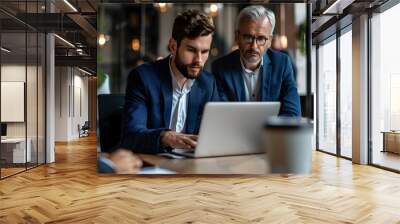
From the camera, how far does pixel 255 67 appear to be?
255 cm

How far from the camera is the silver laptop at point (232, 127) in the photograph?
88.5 inches

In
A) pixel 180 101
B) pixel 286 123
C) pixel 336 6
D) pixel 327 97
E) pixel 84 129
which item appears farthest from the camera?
pixel 84 129

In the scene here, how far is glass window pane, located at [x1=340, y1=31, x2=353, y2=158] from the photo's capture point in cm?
841

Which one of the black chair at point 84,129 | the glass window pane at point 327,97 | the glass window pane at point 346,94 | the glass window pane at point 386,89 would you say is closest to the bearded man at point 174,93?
the glass window pane at point 386,89

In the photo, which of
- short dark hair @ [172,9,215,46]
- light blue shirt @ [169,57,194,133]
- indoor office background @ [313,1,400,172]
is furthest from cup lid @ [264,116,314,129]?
indoor office background @ [313,1,400,172]

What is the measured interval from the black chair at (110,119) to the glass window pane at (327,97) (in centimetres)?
753

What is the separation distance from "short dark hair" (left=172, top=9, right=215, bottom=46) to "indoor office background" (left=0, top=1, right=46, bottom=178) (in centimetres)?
493

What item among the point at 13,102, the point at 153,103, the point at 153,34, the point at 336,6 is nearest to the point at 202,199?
the point at 153,103

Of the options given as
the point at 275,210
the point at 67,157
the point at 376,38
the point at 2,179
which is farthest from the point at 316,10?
the point at 67,157

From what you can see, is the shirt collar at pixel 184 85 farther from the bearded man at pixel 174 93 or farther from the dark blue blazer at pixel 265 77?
the dark blue blazer at pixel 265 77

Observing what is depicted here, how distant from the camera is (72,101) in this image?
16.0 meters

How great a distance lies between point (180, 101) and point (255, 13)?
0.70 metres

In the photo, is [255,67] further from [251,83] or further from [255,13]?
[255,13]

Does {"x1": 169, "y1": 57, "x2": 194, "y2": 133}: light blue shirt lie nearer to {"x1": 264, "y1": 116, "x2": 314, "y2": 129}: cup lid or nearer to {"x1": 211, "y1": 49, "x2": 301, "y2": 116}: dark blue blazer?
{"x1": 211, "y1": 49, "x2": 301, "y2": 116}: dark blue blazer
